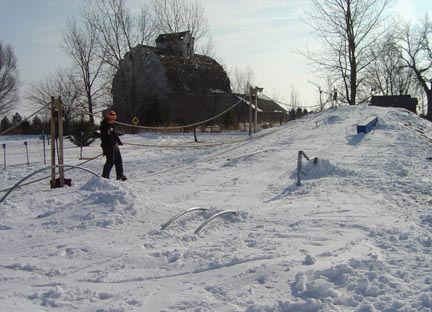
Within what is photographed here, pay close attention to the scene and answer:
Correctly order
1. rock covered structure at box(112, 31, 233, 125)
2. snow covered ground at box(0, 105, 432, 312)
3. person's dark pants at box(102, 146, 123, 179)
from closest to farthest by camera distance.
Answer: snow covered ground at box(0, 105, 432, 312) → person's dark pants at box(102, 146, 123, 179) → rock covered structure at box(112, 31, 233, 125)

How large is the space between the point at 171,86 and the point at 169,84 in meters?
0.30

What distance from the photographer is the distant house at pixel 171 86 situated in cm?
3488

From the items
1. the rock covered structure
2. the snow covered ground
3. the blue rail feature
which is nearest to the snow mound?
the snow covered ground

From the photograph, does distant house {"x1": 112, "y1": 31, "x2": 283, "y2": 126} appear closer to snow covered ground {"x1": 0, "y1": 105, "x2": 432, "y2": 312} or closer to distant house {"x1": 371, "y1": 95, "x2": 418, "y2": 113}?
distant house {"x1": 371, "y1": 95, "x2": 418, "y2": 113}

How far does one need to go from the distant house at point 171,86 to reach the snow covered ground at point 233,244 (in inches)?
1016

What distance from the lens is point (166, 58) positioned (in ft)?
129

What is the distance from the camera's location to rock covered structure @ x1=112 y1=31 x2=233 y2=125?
34875 mm

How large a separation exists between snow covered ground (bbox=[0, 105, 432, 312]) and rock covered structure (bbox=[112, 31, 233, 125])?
26704 millimetres

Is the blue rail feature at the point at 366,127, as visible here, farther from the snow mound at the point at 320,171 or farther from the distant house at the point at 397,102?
the distant house at the point at 397,102

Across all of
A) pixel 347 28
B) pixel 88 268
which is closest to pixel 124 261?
pixel 88 268

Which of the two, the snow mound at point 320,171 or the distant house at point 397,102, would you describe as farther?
the distant house at point 397,102

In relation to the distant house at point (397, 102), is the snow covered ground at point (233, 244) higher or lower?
lower

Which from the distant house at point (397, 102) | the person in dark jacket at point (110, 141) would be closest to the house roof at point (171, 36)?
the distant house at point (397, 102)

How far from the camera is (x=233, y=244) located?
4.50m
